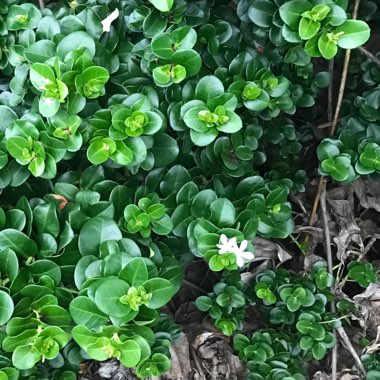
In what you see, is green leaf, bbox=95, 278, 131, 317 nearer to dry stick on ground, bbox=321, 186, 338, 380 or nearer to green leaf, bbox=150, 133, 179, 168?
green leaf, bbox=150, 133, 179, 168

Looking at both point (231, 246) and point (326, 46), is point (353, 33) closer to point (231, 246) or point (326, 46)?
point (326, 46)

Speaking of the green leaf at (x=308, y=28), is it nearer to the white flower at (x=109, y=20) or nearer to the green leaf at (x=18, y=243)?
the white flower at (x=109, y=20)

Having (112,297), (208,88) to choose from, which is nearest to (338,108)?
(208,88)

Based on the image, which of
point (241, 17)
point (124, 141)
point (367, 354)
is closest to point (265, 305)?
point (367, 354)

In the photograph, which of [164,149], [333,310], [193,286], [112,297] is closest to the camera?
[112,297]

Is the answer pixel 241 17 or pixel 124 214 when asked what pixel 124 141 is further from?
pixel 241 17

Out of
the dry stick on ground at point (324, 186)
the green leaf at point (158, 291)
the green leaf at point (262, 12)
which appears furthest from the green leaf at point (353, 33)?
the green leaf at point (158, 291)

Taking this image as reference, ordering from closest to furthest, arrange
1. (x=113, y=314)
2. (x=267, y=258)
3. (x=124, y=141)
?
(x=113, y=314) → (x=124, y=141) → (x=267, y=258)
